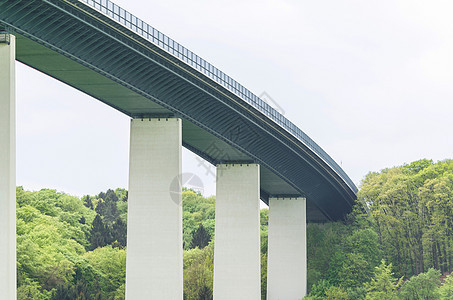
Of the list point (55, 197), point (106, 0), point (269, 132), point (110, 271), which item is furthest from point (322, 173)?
point (55, 197)

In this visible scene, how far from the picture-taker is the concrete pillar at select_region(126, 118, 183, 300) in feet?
153

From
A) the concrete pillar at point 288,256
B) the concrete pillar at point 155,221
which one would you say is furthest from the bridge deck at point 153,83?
the concrete pillar at point 288,256

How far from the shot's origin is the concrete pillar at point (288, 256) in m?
77.3

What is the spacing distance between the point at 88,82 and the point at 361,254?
4347 centimetres

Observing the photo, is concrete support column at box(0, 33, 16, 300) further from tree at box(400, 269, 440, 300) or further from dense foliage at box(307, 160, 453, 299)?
dense foliage at box(307, 160, 453, 299)

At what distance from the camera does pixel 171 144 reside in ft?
156

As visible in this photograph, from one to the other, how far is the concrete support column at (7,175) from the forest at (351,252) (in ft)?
123

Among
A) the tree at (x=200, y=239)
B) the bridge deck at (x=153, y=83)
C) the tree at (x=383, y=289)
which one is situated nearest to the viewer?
the bridge deck at (x=153, y=83)

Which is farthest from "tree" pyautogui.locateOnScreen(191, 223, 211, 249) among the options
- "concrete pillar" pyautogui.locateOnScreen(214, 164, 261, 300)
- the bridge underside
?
the bridge underside

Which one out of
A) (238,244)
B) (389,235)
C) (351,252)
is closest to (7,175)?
(238,244)

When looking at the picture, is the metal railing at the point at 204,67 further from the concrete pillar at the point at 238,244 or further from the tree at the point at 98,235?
the tree at the point at 98,235

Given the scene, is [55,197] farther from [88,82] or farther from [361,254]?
[88,82]

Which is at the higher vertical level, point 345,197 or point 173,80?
point 173,80

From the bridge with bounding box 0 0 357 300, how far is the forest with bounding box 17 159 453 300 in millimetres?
11040
